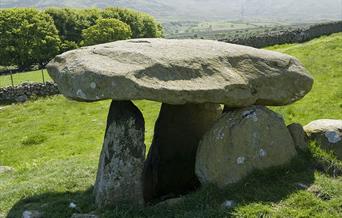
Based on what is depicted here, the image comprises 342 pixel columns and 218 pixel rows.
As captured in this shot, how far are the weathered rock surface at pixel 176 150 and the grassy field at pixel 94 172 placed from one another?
203 cm

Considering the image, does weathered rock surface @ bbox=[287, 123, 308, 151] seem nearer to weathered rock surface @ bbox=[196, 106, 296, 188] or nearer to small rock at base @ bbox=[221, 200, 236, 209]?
weathered rock surface @ bbox=[196, 106, 296, 188]

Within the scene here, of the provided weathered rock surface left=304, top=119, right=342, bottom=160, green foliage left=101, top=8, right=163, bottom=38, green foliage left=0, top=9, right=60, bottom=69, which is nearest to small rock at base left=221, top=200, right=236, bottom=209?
weathered rock surface left=304, top=119, right=342, bottom=160

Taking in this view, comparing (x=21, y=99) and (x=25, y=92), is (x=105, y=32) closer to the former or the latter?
(x=25, y=92)

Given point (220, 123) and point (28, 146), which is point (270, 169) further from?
point (28, 146)

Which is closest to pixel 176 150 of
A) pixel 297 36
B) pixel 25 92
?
pixel 25 92

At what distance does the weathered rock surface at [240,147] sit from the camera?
1262cm

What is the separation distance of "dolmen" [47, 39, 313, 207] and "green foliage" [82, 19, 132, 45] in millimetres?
56320

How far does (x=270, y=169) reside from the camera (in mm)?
12820

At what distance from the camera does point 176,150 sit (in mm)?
14695

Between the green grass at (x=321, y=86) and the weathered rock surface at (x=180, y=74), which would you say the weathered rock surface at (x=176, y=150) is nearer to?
the weathered rock surface at (x=180, y=74)

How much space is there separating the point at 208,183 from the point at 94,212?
2.96 metres

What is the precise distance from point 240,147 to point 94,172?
5.56 metres

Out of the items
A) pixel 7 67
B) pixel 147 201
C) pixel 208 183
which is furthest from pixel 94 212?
pixel 7 67

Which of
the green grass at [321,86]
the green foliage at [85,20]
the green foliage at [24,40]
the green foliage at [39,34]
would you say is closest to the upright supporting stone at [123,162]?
the green grass at [321,86]
